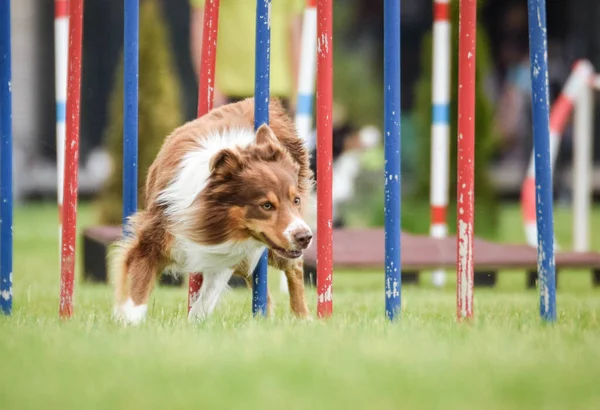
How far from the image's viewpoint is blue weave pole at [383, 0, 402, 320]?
4.25 metres

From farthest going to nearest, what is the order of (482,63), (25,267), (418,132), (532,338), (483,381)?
(418,132), (482,63), (25,267), (532,338), (483,381)

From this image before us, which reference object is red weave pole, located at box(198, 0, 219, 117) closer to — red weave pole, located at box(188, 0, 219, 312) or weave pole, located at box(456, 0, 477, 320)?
red weave pole, located at box(188, 0, 219, 312)

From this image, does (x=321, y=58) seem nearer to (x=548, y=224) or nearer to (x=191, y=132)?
(x=191, y=132)

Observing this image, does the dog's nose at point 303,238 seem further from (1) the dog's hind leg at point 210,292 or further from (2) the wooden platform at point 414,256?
(2) the wooden platform at point 414,256

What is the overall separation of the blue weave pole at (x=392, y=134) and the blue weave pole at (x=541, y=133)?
574mm

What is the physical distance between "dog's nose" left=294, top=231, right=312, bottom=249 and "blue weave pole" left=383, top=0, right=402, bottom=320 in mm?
326

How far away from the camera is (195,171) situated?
15.2 feet

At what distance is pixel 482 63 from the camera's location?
35.5ft

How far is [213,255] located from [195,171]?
1.35ft

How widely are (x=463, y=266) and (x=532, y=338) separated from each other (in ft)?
1.68

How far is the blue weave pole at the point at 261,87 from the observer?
4410mm

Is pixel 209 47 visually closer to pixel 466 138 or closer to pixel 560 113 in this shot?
pixel 466 138

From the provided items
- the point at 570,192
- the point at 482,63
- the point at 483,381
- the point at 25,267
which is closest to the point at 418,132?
the point at 482,63

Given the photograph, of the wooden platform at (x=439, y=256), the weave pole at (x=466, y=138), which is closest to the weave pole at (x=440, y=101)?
the wooden platform at (x=439, y=256)
